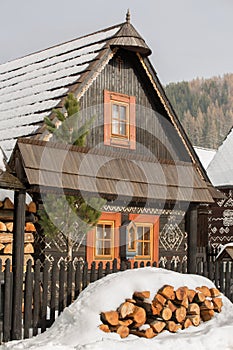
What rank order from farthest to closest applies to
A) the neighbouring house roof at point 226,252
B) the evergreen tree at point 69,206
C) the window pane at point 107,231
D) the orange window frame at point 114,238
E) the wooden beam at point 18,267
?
the window pane at point 107,231
the orange window frame at point 114,238
the neighbouring house roof at point 226,252
the evergreen tree at point 69,206
the wooden beam at point 18,267

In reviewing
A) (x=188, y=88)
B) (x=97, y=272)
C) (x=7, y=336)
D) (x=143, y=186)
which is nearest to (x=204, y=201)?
(x=143, y=186)

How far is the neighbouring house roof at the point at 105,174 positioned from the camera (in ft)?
32.1

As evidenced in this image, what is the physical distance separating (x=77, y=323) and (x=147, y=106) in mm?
10046

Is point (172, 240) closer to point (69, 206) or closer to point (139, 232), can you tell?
point (139, 232)

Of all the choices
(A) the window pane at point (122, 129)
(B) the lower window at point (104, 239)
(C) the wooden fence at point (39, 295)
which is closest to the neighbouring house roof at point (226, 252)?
(B) the lower window at point (104, 239)

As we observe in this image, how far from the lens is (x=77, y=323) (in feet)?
28.6

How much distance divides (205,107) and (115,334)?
85.5 metres

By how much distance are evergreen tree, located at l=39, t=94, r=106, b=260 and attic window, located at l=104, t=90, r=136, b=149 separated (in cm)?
323

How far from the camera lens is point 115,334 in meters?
8.66

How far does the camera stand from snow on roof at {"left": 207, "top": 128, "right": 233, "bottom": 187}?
26734 millimetres

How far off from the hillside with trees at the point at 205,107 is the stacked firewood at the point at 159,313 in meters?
72.0

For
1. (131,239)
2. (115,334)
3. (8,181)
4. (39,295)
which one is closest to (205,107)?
(131,239)

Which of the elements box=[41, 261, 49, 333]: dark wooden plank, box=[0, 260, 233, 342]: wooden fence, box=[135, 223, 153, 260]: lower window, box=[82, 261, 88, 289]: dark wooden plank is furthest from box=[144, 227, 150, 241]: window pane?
box=[41, 261, 49, 333]: dark wooden plank

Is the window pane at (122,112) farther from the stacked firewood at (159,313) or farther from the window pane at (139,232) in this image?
the stacked firewood at (159,313)
